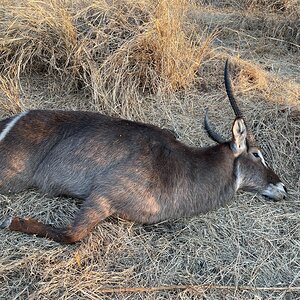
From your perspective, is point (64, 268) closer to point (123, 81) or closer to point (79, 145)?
point (79, 145)

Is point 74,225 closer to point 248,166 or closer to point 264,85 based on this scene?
point 248,166

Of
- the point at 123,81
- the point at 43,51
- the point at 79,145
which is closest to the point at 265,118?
the point at 123,81

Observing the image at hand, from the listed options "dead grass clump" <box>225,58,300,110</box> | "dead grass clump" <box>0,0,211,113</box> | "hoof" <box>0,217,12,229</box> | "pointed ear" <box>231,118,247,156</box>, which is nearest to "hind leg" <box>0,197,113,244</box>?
"hoof" <box>0,217,12,229</box>

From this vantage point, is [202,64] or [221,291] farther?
[202,64]

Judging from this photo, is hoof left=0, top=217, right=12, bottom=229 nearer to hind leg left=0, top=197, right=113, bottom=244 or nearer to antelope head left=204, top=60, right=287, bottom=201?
hind leg left=0, top=197, right=113, bottom=244

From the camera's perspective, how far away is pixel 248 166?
3.69 meters

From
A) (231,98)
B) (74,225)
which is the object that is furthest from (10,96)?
(231,98)

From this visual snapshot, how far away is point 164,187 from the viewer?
3.36 metres

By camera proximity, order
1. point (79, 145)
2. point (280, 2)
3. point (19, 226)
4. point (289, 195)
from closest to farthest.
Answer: point (19, 226), point (79, 145), point (289, 195), point (280, 2)

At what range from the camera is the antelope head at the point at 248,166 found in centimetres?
362

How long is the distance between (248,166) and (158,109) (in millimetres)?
1270

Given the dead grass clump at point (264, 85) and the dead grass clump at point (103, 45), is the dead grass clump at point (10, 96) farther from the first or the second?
the dead grass clump at point (264, 85)

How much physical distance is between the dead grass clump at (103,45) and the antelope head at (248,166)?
1.29m

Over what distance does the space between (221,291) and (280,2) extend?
5.49 meters
